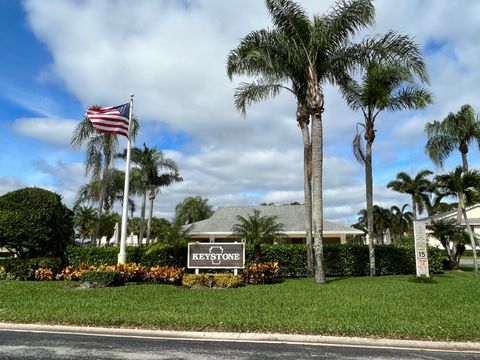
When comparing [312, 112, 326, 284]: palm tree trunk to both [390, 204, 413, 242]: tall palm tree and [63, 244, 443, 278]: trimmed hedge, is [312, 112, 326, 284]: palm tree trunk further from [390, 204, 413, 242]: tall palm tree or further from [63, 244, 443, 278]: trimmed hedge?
[390, 204, 413, 242]: tall palm tree

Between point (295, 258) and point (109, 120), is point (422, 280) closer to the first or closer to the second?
point (295, 258)

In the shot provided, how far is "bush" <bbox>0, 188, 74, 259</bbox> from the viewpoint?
17.7m

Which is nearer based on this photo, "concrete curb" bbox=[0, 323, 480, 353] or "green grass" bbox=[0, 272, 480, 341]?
"concrete curb" bbox=[0, 323, 480, 353]

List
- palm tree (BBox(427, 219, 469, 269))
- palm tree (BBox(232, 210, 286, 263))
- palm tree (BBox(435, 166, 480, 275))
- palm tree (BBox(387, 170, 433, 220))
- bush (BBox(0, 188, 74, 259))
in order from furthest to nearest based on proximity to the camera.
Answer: palm tree (BBox(387, 170, 433, 220)), palm tree (BBox(427, 219, 469, 269)), palm tree (BBox(435, 166, 480, 275)), palm tree (BBox(232, 210, 286, 263)), bush (BBox(0, 188, 74, 259))

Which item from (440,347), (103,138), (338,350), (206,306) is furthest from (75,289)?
(103,138)

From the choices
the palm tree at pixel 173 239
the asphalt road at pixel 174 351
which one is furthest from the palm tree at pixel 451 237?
the asphalt road at pixel 174 351

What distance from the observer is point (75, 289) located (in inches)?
547

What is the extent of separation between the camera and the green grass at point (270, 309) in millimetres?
8008

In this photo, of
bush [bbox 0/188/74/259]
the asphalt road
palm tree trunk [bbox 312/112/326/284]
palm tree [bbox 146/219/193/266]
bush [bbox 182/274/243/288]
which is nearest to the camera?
the asphalt road

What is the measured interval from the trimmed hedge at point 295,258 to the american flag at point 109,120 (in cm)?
531

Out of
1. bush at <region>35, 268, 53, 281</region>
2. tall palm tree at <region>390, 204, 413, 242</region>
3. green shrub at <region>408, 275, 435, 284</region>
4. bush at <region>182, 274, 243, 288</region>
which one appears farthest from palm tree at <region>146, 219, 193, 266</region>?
tall palm tree at <region>390, 204, 413, 242</region>

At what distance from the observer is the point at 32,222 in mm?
18016

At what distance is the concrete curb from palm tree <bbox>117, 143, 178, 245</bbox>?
29619mm

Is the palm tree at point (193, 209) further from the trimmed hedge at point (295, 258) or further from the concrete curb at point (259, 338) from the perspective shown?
the concrete curb at point (259, 338)
